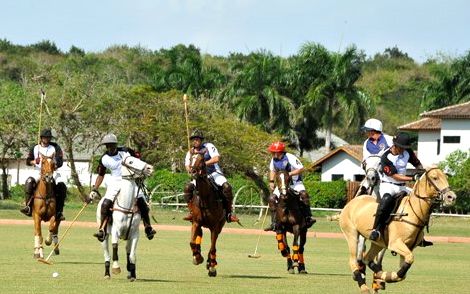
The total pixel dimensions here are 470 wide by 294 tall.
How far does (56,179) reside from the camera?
25594 millimetres

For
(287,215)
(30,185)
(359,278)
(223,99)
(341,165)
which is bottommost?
(359,278)

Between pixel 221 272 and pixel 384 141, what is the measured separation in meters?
4.29

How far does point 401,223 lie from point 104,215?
5.03 meters

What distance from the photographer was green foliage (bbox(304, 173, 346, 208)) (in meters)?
62.4

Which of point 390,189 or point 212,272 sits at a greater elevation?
point 390,189

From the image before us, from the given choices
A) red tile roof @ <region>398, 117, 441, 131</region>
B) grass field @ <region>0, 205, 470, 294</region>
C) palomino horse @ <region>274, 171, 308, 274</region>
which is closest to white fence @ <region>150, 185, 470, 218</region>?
grass field @ <region>0, 205, 470, 294</region>

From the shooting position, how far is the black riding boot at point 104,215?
19766 millimetres

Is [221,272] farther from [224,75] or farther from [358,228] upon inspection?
[224,75]

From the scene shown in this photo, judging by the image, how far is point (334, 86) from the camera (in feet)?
257

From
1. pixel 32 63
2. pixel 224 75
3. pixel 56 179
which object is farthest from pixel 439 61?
pixel 56 179

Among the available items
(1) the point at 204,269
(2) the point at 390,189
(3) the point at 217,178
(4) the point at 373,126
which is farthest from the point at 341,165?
(2) the point at 390,189

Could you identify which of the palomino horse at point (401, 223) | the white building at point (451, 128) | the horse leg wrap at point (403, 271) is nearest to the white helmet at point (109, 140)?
the palomino horse at point (401, 223)

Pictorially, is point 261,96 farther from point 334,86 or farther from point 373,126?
point 373,126

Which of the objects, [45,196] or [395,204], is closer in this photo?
[395,204]
